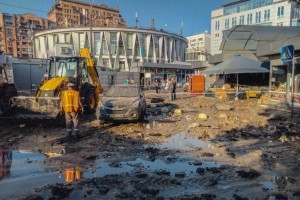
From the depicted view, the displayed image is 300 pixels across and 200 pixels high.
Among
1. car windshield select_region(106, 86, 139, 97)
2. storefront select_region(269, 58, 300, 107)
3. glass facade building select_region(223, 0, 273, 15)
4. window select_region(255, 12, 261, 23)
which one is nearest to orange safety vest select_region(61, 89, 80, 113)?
car windshield select_region(106, 86, 139, 97)

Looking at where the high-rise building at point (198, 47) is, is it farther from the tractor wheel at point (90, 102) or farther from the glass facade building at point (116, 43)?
the tractor wheel at point (90, 102)

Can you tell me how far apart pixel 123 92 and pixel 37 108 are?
363 cm

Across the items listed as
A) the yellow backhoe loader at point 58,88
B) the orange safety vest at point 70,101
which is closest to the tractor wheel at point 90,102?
the yellow backhoe loader at point 58,88

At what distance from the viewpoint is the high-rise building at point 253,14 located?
62.4m

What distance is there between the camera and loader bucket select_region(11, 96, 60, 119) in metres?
9.41

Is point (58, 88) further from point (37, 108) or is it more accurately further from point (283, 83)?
point (283, 83)

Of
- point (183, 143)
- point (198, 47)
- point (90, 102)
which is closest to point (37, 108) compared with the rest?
point (90, 102)

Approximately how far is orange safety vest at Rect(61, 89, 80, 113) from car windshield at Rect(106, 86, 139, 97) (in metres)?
2.95

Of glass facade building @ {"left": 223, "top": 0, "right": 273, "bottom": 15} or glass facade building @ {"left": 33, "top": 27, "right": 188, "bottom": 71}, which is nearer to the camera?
glass facade building @ {"left": 33, "top": 27, "right": 188, "bottom": 71}

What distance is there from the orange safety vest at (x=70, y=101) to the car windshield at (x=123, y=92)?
2949 millimetres

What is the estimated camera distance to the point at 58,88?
10078mm

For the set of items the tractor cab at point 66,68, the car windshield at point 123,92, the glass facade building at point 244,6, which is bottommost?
the car windshield at point 123,92

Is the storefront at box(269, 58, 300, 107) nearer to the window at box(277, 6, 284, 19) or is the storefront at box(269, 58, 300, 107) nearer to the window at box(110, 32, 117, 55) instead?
the window at box(110, 32, 117, 55)

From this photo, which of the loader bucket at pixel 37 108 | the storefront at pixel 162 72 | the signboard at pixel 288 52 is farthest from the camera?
the storefront at pixel 162 72
